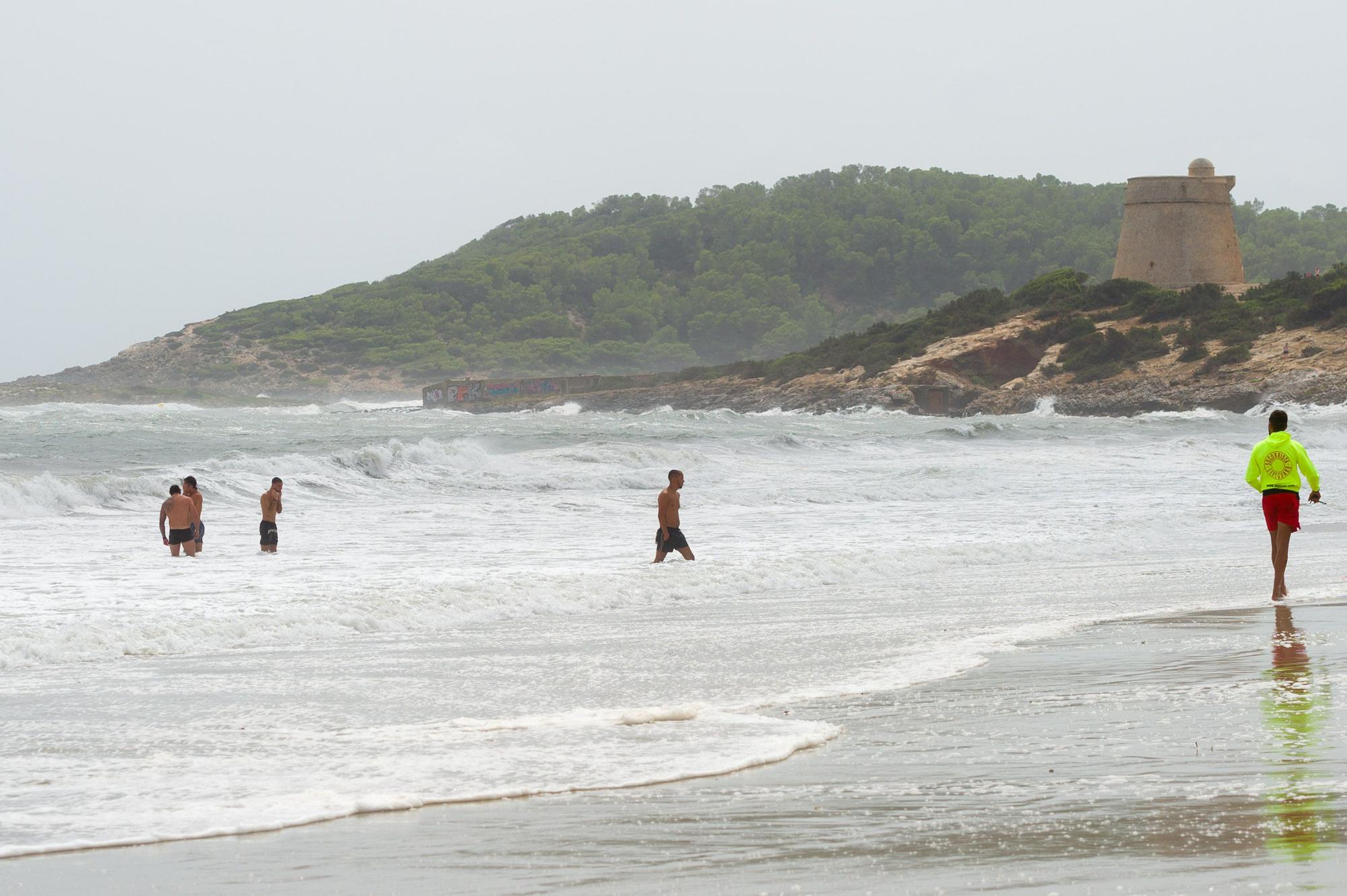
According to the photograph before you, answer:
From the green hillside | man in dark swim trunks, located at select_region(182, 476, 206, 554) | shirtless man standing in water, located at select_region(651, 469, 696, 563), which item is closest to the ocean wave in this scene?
shirtless man standing in water, located at select_region(651, 469, 696, 563)

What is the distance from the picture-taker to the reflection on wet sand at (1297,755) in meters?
3.97

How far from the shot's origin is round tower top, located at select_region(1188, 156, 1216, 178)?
2466 inches

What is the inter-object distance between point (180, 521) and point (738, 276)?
392ft

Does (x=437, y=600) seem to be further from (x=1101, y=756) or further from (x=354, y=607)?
(x=1101, y=756)

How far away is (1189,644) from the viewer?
8.03 metres

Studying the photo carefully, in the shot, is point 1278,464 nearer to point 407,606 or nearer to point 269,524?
point 407,606

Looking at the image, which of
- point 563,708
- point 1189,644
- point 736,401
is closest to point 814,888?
point 563,708

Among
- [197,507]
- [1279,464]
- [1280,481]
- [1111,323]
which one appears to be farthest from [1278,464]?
[1111,323]

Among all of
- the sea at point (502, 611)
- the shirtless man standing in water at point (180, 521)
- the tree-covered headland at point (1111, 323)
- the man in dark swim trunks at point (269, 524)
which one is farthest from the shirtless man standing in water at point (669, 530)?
the tree-covered headland at point (1111, 323)

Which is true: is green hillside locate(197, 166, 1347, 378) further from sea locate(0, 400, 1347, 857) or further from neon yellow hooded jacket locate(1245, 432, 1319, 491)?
neon yellow hooded jacket locate(1245, 432, 1319, 491)

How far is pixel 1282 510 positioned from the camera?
33.9ft

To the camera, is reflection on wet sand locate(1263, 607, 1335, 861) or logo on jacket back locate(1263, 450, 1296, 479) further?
logo on jacket back locate(1263, 450, 1296, 479)

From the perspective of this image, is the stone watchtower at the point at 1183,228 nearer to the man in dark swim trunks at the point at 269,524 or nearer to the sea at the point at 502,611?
the sea at the point at 502,611

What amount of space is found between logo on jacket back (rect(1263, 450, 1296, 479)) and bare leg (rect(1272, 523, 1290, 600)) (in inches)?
14.0
